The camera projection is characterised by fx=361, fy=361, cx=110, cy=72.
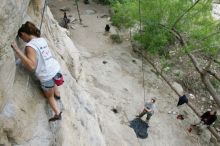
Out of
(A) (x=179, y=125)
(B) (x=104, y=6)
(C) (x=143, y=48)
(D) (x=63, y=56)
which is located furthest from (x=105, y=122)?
(B) (x=104, y=6)

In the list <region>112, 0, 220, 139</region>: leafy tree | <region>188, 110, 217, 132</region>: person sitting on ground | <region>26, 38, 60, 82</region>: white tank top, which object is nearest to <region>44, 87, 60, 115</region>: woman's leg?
<region>26, 38, 60, 82</region>: white tank top

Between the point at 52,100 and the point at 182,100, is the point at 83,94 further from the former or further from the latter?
the point at 182,100

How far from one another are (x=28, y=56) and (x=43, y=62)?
0.87 ft

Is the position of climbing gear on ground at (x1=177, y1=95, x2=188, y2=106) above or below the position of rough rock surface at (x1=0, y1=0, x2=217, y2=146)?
below

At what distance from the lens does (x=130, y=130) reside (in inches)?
487

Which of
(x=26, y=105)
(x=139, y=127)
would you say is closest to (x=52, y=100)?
(x=26, y=105)

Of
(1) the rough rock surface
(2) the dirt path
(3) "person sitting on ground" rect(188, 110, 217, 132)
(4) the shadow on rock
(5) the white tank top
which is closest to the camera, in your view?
(1) the rough rock surface

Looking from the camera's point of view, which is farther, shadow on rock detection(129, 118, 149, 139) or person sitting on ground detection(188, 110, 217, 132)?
person sitting on ground detection(188, 110, 217, 132)

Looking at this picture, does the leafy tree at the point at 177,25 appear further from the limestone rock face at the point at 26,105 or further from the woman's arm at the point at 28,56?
the woman's arm at the point at 28,56

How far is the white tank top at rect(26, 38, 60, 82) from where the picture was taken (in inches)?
223

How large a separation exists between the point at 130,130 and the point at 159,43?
21.8 feet

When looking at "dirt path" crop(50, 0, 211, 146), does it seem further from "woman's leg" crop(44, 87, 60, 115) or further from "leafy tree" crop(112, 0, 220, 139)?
"woman's leg" crop(44, 87, 60, 115)

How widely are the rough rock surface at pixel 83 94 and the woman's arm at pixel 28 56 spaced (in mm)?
169

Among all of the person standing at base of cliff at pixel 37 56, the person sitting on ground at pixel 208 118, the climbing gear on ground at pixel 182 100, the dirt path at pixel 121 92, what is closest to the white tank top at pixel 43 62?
the person standing at base of cliff at pixel 37 56
